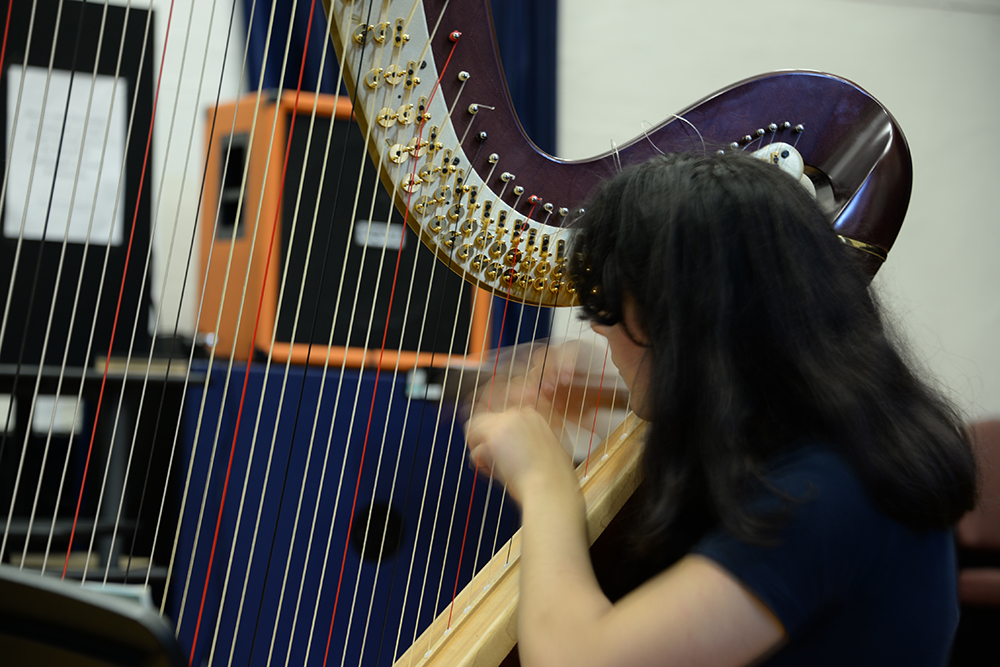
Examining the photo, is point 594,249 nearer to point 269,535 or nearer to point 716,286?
point 716,286

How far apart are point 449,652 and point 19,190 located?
1349 mm

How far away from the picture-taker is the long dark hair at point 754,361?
672 mm

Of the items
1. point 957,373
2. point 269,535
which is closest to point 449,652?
point 269,535

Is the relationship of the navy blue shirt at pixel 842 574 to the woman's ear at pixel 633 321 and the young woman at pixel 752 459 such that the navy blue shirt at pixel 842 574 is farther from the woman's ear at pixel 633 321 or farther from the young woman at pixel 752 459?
the woman's ear at pixel 633 321

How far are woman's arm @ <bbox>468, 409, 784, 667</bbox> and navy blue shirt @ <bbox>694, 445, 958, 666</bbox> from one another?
0.8 inches

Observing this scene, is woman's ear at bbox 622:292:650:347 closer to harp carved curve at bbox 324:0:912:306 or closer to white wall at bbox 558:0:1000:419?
harp carved curve at bbox 324:0:912:306

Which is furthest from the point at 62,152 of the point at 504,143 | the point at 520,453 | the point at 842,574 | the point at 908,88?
the point at 908,88

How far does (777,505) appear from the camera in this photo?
2.04 feet

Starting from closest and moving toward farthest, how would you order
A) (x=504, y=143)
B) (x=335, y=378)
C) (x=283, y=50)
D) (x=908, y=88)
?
(x=504, y=143)
(x=335, y=378)
(x=283, y=50)
(x=908, y=88)

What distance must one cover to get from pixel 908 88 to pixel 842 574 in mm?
2693

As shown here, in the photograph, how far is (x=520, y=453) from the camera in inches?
32.8

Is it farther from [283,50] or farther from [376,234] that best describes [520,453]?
[283,50]

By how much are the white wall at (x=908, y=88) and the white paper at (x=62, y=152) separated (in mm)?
1363

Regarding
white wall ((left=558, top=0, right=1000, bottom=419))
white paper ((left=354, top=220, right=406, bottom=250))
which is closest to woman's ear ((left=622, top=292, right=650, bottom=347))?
white paper ((left=354, top=220, right=406, bottom=250))
